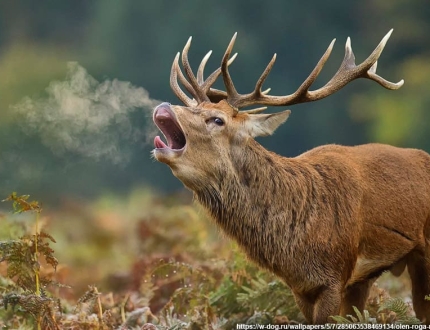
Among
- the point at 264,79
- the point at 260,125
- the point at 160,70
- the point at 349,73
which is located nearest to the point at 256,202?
the point at 260,125

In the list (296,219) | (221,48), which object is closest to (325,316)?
(296,219)

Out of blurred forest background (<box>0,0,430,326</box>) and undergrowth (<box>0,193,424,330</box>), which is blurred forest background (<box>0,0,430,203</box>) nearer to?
blurred forest background (<box>0,0,430,326</box>)

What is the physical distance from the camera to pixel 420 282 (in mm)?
6230

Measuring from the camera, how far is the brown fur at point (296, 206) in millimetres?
5562

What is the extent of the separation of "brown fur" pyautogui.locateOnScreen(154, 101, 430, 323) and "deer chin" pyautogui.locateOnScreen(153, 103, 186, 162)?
0.05 feet

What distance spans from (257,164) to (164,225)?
3474 millimetres

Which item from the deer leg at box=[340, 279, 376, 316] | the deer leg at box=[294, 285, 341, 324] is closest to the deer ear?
the deer leg at box=[294, 285, 341, 324]

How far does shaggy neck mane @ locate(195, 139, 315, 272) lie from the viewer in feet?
18.5

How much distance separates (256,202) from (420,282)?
1.28 metres

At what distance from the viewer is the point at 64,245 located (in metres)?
10.5

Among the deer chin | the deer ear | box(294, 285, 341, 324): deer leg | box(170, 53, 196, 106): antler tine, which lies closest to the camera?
the deer chin

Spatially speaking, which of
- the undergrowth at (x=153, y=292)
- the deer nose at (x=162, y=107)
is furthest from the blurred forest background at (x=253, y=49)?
the deer nose at (x=162, y=107)

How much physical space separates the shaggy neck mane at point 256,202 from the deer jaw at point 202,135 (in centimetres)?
5

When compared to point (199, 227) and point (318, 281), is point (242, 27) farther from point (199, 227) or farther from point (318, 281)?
point (318, 281)
